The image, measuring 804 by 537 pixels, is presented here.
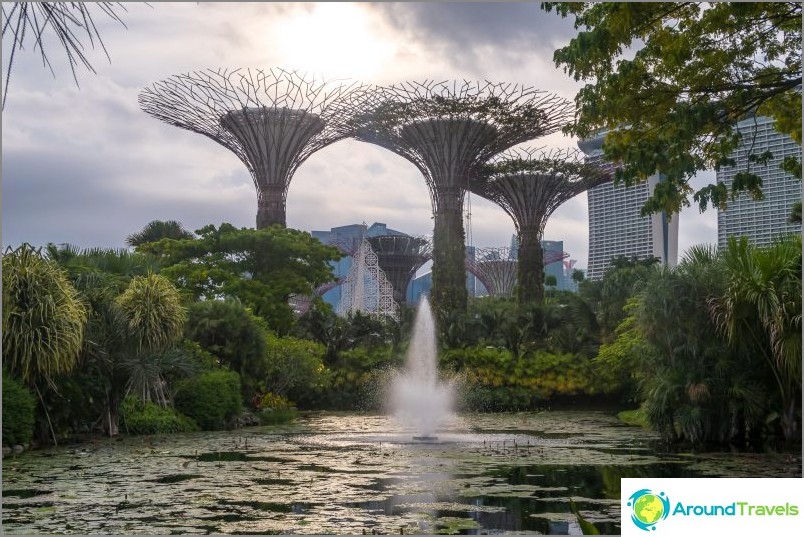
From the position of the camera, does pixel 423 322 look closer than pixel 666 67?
No

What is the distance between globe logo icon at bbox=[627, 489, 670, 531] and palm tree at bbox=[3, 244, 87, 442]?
11958mm

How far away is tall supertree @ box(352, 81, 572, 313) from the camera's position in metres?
37.8

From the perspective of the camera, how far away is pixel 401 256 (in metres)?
69.6

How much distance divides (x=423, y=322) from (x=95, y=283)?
55.1ft

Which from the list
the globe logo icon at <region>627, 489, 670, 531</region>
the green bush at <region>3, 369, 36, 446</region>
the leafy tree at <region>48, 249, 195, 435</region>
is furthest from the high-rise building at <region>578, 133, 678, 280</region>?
the globe logo icon at <region>627, 489, 670, 531</region>

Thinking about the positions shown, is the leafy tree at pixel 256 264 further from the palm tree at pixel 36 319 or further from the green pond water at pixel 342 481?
the palm tree at pixel 36 319

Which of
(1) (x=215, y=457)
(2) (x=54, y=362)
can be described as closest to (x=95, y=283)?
(2) (x=54, y=362)

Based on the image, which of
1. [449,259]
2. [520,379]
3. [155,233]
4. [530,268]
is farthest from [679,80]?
[155,233]

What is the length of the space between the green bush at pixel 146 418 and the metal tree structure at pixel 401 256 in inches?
1927

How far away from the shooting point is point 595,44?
32.2 feet

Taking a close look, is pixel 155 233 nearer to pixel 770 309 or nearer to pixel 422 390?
pixel 422 390

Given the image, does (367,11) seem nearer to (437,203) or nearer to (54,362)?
(54,362)

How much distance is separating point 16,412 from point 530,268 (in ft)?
104

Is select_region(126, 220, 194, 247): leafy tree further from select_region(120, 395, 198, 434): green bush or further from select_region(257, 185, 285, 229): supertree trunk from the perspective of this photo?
select_region(120, 395, 198, 434): green bush
